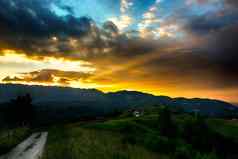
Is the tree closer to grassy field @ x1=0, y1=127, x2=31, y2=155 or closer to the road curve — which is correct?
the road curve

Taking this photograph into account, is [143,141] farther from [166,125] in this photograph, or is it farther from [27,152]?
[166,125]

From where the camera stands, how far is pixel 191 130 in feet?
201

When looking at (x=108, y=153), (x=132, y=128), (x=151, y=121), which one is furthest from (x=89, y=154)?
(x=151, y=121)

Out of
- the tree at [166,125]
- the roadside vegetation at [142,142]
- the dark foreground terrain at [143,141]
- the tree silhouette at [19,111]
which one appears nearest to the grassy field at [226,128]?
the dark foreground terrain at [143,141]

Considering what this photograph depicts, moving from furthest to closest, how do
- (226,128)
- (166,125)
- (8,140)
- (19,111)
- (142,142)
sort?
1. (226,128)
2. (19,111)
3. (166,125)
4. (8,140)
5. (142,142)

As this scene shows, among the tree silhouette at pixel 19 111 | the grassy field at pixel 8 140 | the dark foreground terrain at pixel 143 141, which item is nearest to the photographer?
the dark foreground terrain at pixel 143 141

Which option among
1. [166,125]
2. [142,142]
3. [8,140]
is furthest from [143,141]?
[166,125]

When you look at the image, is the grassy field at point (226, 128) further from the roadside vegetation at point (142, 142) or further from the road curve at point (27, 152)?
the road curve at point (27, 152)

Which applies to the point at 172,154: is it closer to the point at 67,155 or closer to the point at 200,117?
the point at 67,155

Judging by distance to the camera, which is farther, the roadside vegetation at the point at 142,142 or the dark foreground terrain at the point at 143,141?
the dark foreground terrain at the point at 143,141

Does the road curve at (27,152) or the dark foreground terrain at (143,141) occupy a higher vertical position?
the dark foreground terrain at (143,141)

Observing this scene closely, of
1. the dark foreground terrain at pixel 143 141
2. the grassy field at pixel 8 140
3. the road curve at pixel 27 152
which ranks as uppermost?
the dark foreground terrain at pixel 143 141

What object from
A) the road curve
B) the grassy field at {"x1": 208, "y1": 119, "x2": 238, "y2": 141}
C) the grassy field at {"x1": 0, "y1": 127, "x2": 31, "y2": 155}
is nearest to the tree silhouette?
the grassy field at {"x1": 0, "y1": 127, "x2": 31, "y2": 155}

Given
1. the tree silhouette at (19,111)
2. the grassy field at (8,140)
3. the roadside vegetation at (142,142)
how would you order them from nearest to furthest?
the roadside vegetation at (142,142)
the grassy field at (8,140)
the tree silhouette at (19,111)
